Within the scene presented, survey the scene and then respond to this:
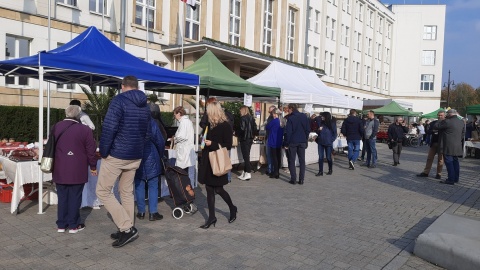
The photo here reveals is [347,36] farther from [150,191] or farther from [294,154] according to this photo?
[150,191]

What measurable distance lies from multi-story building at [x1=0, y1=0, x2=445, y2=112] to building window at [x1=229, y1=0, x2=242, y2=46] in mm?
64

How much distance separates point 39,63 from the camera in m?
5.70


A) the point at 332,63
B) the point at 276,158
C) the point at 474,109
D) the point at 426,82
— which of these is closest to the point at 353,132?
the point at 276,158

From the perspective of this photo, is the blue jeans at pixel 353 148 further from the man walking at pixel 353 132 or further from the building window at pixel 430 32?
the building window at pixel 430 32

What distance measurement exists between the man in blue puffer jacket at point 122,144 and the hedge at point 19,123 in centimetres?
1105

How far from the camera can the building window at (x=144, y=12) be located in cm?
2008

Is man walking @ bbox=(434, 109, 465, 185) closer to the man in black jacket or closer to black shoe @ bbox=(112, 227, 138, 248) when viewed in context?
the man in black jacket

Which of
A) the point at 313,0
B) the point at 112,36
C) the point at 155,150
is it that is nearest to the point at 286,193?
the point at 155,150

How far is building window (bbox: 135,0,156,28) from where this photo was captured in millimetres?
20077

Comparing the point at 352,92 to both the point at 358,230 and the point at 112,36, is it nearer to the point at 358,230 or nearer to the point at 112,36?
the point at 112,36

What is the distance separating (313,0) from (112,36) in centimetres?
2293

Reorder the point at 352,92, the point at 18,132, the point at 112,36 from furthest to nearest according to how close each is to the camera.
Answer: the point at 352,92 < the point at 112,36 < the point at 18,132

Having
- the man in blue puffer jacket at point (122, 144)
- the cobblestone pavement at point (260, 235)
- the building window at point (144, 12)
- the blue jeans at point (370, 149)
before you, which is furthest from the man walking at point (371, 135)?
the building window at point (144, 12)

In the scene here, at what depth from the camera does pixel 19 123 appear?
14.6 meters
